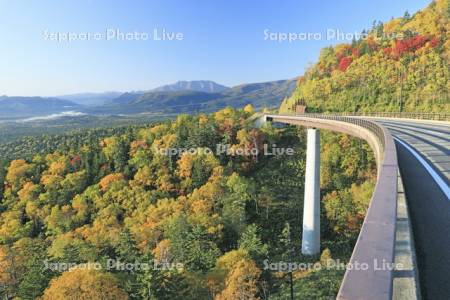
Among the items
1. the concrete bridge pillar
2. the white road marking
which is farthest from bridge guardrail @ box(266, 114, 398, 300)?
the concrete bridge pillar

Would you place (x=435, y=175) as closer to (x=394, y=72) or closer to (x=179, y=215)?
(x=179, y=215)

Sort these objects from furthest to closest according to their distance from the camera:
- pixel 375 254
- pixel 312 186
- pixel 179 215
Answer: pixel 179 215 < pixel 312 186 < pixel 375 254

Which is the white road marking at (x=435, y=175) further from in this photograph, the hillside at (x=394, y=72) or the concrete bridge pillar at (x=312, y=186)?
the hillside at (x=394, y=72)

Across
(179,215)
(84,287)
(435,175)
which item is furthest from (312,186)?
(84,287)

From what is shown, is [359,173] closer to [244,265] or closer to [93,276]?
[244,265]

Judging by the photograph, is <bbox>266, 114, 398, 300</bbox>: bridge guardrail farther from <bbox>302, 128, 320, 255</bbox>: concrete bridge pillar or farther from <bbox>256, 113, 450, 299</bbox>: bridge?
<bbox>302, 128, 320, 255</bbox>: concrete bridge pillar

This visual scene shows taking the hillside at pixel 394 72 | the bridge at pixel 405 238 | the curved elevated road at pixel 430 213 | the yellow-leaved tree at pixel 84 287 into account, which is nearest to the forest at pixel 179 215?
the yellow-leaved tree at pixel 84 287
